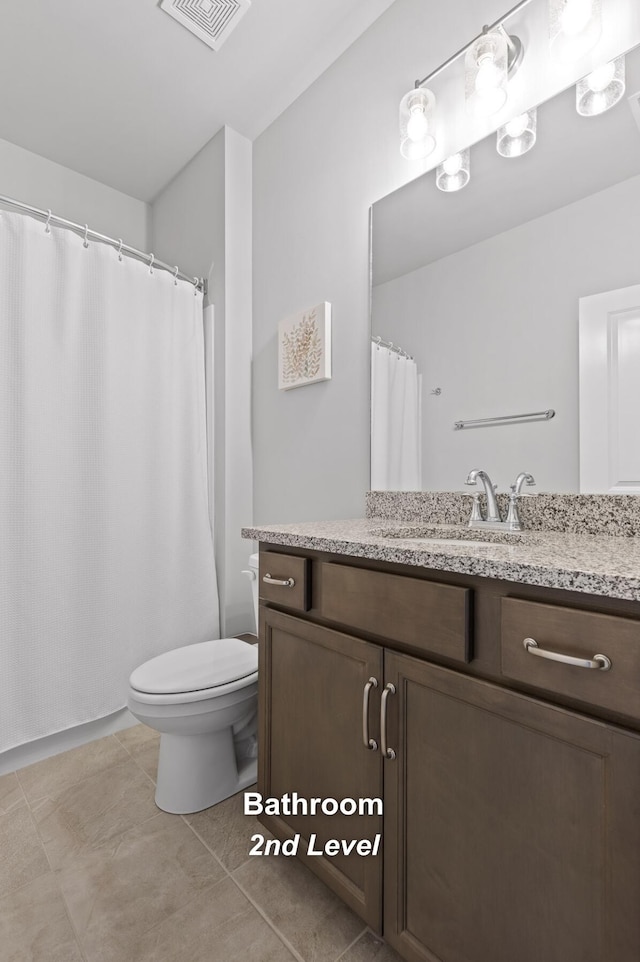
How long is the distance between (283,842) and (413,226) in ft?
6.03

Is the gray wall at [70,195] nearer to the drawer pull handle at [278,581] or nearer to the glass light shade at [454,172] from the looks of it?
the glass light shade at [454,172]

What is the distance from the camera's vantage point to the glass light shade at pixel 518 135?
125cm

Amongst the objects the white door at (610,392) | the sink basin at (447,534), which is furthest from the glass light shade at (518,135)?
the sink basin at (447,534)

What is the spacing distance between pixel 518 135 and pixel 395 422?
0.86 metres

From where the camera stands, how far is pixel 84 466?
183 cm

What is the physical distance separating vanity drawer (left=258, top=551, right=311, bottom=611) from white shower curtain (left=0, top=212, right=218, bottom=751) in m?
0.96

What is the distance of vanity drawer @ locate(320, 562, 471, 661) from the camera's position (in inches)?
31.4

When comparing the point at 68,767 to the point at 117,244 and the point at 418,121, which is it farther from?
the point at 418,121

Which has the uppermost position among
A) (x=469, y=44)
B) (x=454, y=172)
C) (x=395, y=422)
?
(x=469, y=44)

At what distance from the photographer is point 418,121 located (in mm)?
1432

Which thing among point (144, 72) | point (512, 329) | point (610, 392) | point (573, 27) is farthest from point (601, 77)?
point (144, 72)

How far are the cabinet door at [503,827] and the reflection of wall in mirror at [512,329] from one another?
0.66 meters

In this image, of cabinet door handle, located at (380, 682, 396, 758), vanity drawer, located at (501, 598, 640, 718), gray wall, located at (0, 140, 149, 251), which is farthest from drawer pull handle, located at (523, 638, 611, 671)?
gray wall, located at (0, 140, 149, 251)

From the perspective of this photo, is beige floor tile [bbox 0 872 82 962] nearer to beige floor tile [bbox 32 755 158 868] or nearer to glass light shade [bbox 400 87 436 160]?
beige floor tile [bbox 32 755 158 868]
